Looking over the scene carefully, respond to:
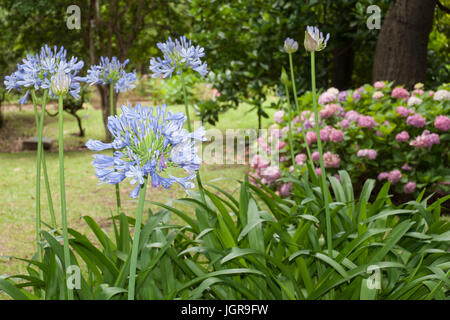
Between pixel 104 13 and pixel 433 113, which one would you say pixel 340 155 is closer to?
pixel 433 113

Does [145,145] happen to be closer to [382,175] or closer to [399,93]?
[382,175]

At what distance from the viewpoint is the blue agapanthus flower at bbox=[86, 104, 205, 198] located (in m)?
1.29

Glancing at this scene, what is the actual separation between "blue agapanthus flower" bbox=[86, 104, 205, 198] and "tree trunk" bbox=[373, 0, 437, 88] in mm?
4702

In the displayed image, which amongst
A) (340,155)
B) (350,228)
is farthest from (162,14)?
(350,228)

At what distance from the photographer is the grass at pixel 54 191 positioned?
14.8 ft

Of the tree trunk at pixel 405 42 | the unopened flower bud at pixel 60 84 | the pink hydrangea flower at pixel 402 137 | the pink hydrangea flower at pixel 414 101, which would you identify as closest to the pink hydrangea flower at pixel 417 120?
the pink hydrangea flower at pixel 402 137

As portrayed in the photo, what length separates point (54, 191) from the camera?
6.63 meters

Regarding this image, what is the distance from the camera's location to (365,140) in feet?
15.9

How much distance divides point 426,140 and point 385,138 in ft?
1.30

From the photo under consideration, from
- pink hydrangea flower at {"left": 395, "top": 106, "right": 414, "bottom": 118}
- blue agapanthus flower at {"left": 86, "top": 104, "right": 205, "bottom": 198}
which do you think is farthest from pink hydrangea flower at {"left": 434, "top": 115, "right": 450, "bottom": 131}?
blue agapanthus flower at {"left": 86, "top": 104, "right": 205, "bottom": 198}

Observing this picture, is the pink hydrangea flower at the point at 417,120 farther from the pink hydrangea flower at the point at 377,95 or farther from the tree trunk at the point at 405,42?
the tree trunk at the point at 405,42

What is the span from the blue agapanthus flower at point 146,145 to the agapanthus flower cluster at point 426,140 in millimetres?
3746
